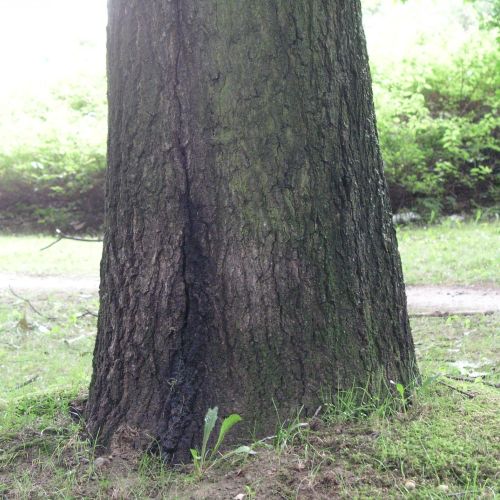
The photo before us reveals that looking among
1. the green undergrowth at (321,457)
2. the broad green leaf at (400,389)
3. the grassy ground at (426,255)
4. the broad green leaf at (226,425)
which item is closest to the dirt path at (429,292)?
the grassy ground at (426,255)

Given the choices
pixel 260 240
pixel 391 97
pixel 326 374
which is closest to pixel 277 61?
pixel 260 240

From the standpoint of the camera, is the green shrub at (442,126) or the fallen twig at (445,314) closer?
the fallen twig at (445,314)

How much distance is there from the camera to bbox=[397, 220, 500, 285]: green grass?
7300mm

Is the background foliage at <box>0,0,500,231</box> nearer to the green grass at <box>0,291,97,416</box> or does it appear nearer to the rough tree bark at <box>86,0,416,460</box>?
the green grass at <box>0,291,97,416</box>

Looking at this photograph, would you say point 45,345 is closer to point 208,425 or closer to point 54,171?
point 208,425

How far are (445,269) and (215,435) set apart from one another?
5683 mm

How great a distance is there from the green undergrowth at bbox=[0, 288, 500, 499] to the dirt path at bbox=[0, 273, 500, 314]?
9.85 feet

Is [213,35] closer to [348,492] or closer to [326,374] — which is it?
[326,374]

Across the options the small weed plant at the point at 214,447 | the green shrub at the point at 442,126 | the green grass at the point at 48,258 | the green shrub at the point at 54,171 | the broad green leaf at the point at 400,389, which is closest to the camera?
the small weed plant at the point at 214,447

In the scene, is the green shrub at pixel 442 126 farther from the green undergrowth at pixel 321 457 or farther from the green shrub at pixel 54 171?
the green undergrowth at pixel 321 457

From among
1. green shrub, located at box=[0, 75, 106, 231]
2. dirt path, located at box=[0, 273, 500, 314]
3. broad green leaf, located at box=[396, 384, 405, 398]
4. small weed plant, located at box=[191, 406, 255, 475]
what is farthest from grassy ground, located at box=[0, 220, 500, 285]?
small weed plant, located at box=[191, 406, 255, 475]

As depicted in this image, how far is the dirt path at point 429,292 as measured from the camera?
236 inches

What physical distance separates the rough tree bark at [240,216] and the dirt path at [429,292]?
347 centimetres

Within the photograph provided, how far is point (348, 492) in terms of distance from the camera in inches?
87.0
